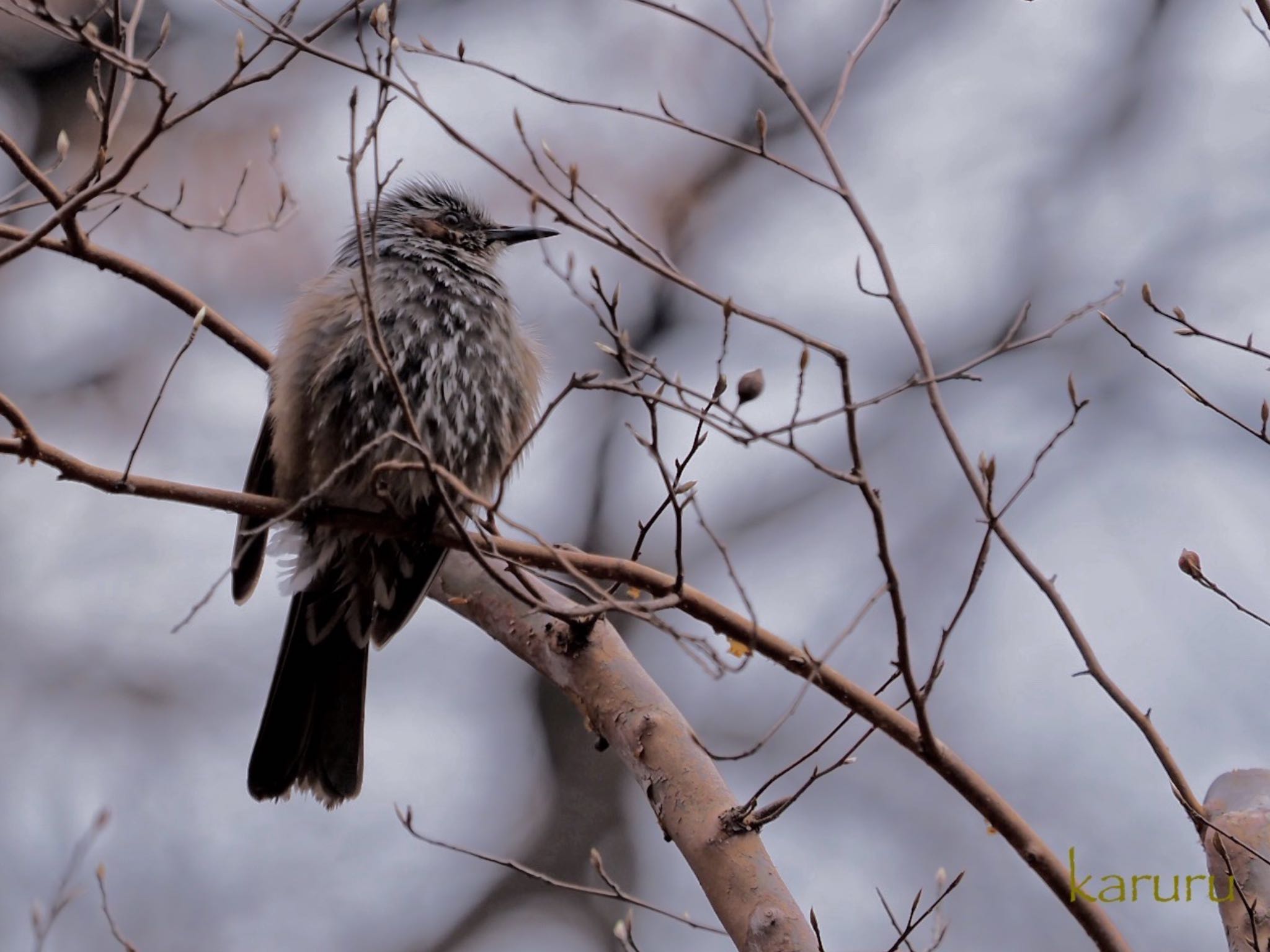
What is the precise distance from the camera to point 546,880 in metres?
2.92

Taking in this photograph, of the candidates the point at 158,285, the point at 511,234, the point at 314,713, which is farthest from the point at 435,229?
the point at 314,713

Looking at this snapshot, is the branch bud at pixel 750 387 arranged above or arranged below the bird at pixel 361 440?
below

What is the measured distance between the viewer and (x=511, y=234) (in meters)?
4.31

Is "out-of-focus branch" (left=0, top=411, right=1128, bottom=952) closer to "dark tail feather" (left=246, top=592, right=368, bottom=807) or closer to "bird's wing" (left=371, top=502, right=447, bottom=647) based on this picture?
"bird's wing" (left=371, top=502, right=447, bottom=647)

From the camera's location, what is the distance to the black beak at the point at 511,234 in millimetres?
4297

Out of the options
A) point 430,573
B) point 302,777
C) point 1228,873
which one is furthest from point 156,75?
point 1228,873

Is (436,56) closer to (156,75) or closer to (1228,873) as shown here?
(156,75)

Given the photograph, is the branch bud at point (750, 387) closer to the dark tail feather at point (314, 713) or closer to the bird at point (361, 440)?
the bird at point (361, 440)

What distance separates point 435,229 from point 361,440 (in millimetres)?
1037

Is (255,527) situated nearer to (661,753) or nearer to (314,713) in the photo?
(314,713)

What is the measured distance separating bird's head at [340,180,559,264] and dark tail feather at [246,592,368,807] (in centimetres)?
116

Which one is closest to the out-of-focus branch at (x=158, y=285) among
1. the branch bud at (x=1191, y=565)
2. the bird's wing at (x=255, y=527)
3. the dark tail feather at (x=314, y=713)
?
the bird's wing at (x=255, y=527)

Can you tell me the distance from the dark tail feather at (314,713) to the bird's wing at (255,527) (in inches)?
9.2

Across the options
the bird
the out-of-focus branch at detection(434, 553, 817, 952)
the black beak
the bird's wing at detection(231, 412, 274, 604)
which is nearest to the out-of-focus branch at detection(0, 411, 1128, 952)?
the out-of-focus branch at detection(434, 553, 817, 952)
